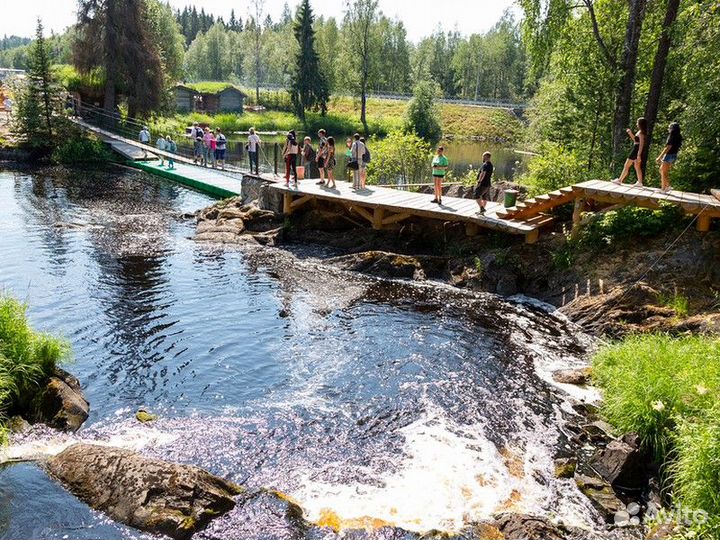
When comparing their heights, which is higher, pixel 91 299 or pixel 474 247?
pixel 474 247

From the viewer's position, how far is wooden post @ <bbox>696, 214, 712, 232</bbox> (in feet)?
43.8

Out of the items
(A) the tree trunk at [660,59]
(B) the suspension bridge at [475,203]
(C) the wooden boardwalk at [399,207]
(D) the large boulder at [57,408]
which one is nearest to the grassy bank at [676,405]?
(B) the suspension bridge at [475,203]

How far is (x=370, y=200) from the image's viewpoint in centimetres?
1873

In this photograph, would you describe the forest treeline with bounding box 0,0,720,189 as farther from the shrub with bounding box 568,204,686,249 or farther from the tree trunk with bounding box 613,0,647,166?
the shrub with bounding box 568,204,686,249

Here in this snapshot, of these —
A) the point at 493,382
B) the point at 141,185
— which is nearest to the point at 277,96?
the point at 141,185

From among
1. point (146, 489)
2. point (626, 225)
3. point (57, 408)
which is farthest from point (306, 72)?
point (146, 489)

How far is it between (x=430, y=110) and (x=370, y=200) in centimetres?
4476

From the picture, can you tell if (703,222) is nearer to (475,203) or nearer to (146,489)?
(475,203)

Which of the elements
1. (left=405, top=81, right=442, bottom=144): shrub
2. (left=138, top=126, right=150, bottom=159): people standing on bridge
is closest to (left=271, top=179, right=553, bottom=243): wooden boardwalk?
(left=138, top=126, right=150, bottom=159): people standing on bridge

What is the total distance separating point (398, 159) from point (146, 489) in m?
22.3

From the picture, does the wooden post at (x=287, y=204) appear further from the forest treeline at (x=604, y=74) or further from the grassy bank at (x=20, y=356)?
the grassy bank at (x=20, y=356)

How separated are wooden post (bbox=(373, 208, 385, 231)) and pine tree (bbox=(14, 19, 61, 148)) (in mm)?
26920

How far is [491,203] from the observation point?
19.0 m

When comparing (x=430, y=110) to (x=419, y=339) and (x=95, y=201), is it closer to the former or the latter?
(x=95, y=201)
